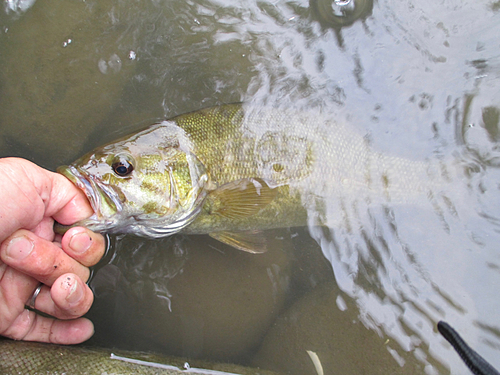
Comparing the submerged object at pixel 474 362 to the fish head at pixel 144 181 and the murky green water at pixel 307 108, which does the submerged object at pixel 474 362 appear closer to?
the murky green water at pixel 307 108

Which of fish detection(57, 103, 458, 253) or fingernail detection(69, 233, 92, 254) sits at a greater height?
fish detection(57, 103, 458, 253)

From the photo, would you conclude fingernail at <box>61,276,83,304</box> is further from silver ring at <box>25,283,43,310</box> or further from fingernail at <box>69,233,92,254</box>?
silver ring at <box>25,283,43,310</box>

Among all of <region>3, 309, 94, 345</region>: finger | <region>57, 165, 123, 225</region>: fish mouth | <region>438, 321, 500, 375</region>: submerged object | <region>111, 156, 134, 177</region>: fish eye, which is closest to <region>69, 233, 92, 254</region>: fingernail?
<region>57, 165, 123, 225</region>: fish mouth

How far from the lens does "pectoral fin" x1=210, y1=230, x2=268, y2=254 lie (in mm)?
2873

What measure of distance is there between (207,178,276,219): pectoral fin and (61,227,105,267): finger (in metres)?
0.86

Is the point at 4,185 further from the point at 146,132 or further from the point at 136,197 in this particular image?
the point at 146,132

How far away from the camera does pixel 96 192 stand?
7.50 ft

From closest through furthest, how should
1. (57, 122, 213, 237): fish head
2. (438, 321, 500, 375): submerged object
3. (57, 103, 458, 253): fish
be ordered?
(438, 321, 500, 375): submerged object
(57, 122, 213, 237): fish head
(57, 103, 458, 253): fish

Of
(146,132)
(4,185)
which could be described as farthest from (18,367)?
(146,132)

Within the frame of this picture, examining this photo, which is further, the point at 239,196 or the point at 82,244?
the point at 239,196

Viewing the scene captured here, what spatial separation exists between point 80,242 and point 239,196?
45.6 inches

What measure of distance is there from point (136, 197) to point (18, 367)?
1.27 metres

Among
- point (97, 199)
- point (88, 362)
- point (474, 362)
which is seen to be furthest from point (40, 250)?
point (474, 362)

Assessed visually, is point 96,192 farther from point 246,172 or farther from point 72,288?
point 246,172
